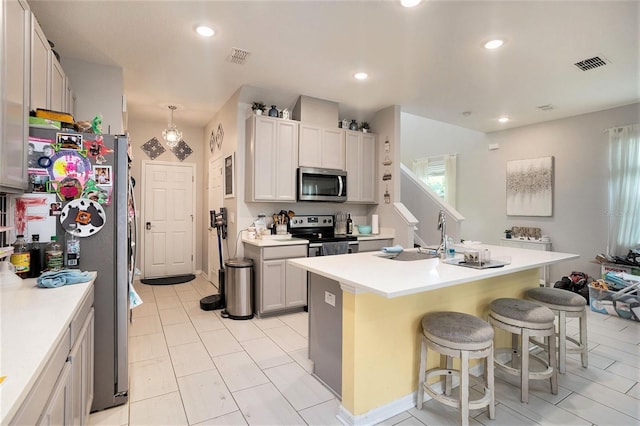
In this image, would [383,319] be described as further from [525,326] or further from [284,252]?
[284,252]

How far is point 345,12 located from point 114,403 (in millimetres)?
3194

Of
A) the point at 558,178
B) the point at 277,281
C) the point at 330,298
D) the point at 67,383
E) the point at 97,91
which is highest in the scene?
the point at 97,91

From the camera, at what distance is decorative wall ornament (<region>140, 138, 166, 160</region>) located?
553 centimetres

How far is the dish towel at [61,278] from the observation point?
158 centimetres

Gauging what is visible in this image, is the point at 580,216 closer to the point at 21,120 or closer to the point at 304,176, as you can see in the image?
the point at 304,176

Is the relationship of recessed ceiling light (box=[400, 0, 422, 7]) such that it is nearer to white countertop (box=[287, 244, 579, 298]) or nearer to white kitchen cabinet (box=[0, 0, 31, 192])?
white countertop (box=[287, 244, 579, 298])

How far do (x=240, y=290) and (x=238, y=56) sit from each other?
8.27ft

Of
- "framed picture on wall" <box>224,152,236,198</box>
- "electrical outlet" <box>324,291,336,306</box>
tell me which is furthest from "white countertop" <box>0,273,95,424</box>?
"framed picture on wall" <box>224,152,236,198</box>

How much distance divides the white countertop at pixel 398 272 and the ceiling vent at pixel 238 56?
2.17 meters

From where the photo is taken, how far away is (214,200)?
5.20 m

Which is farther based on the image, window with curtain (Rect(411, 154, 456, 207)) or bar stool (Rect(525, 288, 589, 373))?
window with curtain (Rect(411, 154, 456, 207))

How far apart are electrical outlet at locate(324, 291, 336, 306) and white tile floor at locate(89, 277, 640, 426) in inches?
25.0

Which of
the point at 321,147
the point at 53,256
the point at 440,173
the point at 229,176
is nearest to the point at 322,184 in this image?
the point at 321,147

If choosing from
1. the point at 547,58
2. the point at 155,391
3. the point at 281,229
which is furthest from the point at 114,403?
the point at 547,58
